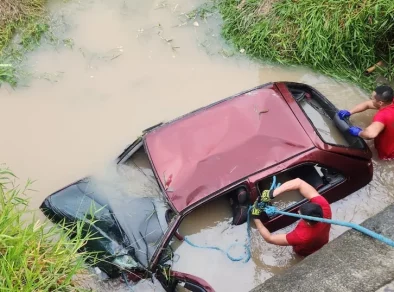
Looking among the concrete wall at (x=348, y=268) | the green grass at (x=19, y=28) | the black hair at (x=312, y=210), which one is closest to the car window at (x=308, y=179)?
the black hair at (x=312, y=210)

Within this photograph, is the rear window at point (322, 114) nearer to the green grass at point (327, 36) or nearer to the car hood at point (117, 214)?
the green grass at point (327, 36)

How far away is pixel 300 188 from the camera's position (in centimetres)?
521

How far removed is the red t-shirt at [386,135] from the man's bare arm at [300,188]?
1.64m

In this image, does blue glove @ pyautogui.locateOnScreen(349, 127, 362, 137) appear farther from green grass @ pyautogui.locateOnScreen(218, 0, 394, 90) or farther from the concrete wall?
green grass @ pyautogui.locateOnScreen(218, 0, 394, 90)

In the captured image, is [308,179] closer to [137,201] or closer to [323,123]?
[323,123]

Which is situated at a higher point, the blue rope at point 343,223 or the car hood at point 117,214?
the car hood at point 117,214

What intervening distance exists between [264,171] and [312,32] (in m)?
3.10

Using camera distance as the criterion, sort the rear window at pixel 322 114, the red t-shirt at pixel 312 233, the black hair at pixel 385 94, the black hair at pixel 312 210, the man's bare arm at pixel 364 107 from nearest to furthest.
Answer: the black hair at pixel 312 210 < the red t-shirt at pixel 312 233 < the rear window at pixel 322 114 < the black hair at pixel 385 94 < the man's bare arm at pixel 364 107

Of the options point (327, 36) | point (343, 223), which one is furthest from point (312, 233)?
point (327, 36)

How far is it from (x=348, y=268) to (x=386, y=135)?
2.65 meters

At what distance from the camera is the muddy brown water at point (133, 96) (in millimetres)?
5824

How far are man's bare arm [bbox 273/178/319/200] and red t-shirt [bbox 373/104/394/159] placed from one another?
164cm

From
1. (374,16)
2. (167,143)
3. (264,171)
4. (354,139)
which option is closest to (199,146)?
(167,143)

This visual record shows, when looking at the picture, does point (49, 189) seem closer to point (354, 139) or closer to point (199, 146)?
point (199, 146)
